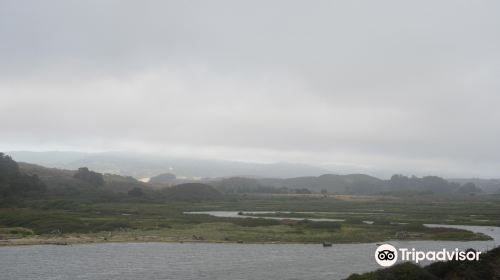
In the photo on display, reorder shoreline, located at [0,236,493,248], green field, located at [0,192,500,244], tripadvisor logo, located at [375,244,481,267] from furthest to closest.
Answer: green field, located at [0,192,500,244]
shoreline, located at [0,236,493,248]
tripadvisor logo, located at [375,244,481,267]

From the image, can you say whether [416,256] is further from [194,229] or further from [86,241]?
[86,241]

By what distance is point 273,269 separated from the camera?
57625 millimetres

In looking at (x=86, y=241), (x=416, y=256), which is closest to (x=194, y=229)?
(x=86, y=241)

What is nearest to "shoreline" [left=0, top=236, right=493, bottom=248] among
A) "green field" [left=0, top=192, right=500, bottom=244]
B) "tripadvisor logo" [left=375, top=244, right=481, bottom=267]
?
"green field" [left=0, top=192, right=500, bottom=244]

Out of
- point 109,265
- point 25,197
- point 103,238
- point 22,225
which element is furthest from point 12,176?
point 109,265

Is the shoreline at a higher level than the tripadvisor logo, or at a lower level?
lower

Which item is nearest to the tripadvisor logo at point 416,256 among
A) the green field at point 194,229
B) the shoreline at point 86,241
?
the shoreline at point 86,241

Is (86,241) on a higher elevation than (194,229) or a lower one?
lower

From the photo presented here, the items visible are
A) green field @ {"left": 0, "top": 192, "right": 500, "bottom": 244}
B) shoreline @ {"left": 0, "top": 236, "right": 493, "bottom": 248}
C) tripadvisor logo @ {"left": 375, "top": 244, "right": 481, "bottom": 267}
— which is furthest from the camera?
green field @ {"left": 0, "top": 192, "right": 500, "bottom": 244}

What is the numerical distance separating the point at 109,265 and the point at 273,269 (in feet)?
68.3

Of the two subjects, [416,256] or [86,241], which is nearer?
[416,256]

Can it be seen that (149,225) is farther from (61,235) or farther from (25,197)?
(25,197)

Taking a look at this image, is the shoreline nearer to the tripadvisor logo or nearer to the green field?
the green field

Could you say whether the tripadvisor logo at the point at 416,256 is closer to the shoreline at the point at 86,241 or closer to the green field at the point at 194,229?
the shoreline at the point at 86,241
